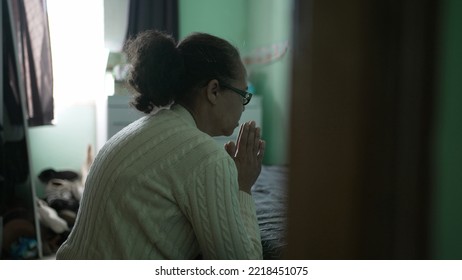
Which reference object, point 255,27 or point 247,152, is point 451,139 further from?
point 255,27

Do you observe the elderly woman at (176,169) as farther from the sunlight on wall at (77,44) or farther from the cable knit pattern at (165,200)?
the sunlight on wall at (77,44)

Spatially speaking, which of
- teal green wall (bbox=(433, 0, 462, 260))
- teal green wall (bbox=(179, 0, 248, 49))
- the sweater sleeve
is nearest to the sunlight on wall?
teal green wall (bbox=(179, 0, 248, 49))

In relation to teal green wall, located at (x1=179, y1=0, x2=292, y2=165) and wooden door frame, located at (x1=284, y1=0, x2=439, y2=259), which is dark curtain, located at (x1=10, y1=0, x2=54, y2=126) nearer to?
teal green wall, located at (x1=179, y1=0, x2=292, y2=165)

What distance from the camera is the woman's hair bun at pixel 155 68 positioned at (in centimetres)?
77

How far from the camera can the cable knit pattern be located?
2.21 feet

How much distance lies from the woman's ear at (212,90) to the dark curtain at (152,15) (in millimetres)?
175

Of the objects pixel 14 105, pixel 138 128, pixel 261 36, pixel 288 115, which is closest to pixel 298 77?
pixel 288 115

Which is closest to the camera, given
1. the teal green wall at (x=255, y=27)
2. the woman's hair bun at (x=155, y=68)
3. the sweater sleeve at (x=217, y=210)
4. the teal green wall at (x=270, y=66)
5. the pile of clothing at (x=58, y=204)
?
the sweater sleeve at (x=217, y=210)

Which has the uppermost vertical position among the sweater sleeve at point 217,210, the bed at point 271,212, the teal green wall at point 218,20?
the teal green wall at point 218,20

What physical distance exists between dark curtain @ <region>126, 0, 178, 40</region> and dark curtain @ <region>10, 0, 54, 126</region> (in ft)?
1.48

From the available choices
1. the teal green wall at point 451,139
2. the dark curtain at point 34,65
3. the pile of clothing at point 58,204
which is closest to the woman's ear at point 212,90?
the teal green wall at point 451,139

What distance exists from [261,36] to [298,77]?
1091 millimetres

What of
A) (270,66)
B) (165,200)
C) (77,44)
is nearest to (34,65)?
(77,44)

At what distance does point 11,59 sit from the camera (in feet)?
5.71
